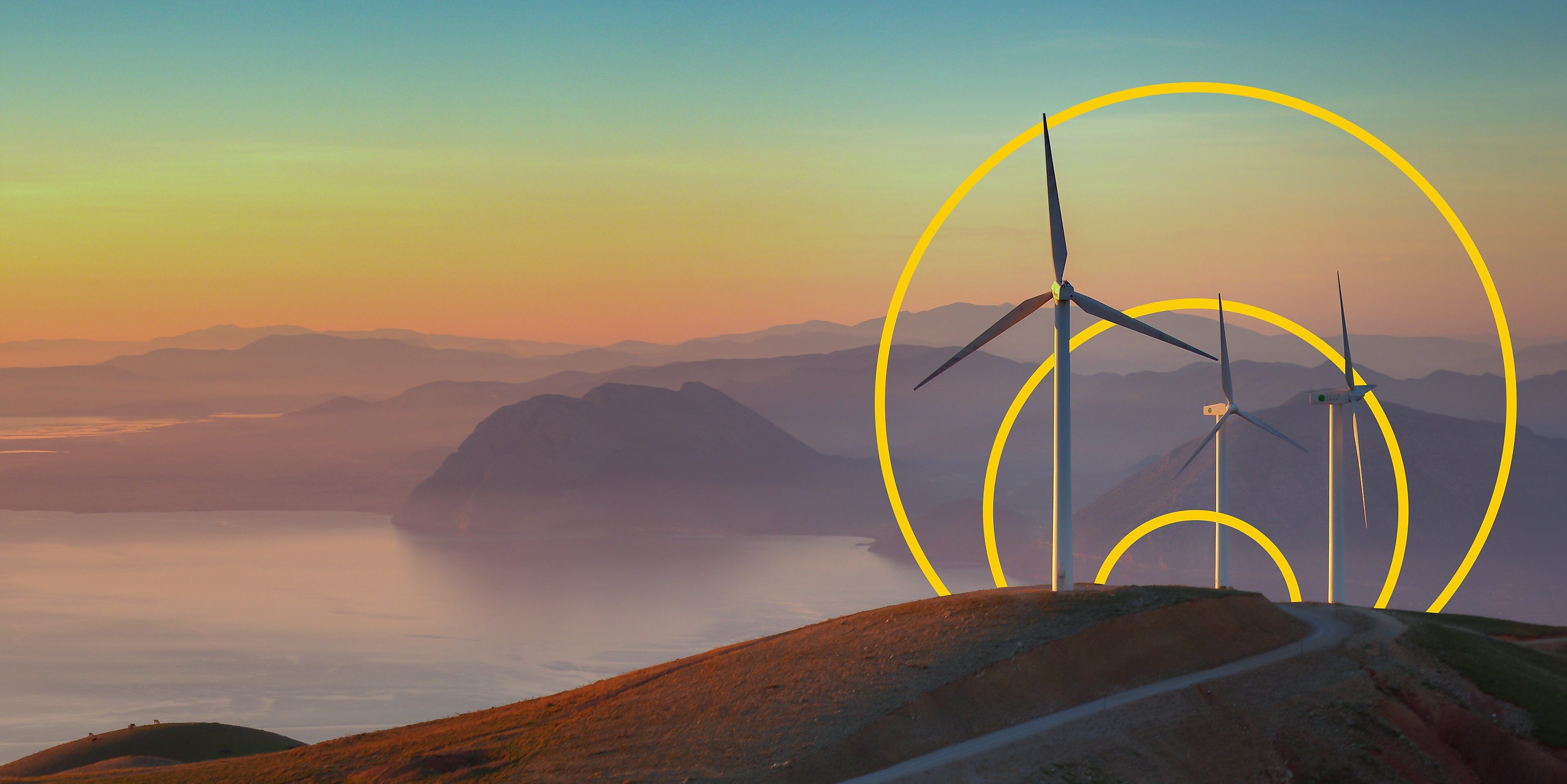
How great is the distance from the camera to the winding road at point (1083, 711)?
211 feet

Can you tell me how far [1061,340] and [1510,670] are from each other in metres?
33.8

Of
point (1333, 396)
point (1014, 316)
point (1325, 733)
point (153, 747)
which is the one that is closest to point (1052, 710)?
point (1325, 733)

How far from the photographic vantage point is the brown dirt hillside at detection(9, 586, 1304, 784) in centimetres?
6844

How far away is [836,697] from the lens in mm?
73438

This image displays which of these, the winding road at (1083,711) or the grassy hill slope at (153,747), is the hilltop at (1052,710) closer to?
the winding road at (1083,711)

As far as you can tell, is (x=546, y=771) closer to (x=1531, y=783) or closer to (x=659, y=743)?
(x=659, y=743)

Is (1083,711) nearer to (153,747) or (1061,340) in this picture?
(1061,340)

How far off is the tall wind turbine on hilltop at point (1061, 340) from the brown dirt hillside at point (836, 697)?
354 cm

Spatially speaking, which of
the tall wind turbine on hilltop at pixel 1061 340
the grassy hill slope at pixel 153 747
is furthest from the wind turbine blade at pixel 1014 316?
the grassy hill slope at pixel 153 747

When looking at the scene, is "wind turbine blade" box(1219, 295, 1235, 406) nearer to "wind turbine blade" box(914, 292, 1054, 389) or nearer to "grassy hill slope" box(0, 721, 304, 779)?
"wind turbine blade" box(914, 292, 1054, 389)

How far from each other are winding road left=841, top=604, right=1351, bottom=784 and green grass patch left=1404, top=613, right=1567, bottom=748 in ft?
18.7

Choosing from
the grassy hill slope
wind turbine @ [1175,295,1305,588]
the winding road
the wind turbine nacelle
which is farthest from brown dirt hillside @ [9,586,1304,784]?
the grassy hill slope

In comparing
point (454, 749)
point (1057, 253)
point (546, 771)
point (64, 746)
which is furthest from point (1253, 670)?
point (64, 746)

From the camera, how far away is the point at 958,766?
6362 cm
